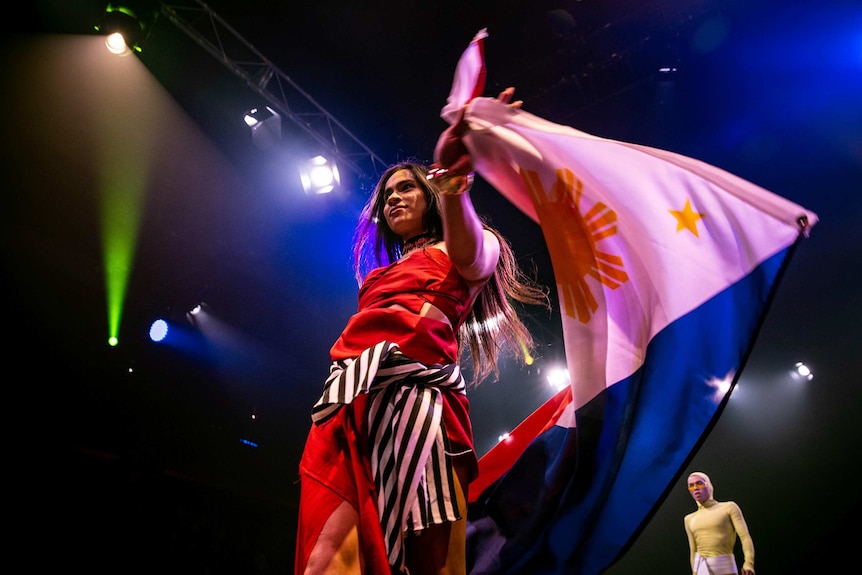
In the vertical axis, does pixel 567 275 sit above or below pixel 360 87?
below

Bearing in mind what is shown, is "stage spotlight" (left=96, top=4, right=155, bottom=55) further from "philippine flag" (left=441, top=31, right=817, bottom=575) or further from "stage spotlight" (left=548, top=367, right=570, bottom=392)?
"stage spotlight" (left=548, top=367, right=570, bottom=392)

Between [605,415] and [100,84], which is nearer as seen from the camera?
[605,415]

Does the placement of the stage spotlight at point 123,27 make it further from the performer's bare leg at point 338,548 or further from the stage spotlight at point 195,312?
the performer's bare leg at point 338,548

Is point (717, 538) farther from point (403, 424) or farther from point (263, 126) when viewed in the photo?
point (263, 126)

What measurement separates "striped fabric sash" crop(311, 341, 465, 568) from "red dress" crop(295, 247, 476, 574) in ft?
0.11

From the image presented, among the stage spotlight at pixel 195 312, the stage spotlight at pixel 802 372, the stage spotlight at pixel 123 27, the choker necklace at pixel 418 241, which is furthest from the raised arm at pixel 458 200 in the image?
the stage spotlight at pixel 802 372

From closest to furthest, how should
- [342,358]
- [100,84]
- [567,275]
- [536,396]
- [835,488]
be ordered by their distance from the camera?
[342,358], [567,275], [100,84], [835,488], [536,396]

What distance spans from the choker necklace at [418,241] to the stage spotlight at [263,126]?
444 cm

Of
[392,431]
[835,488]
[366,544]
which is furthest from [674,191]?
[835,488]

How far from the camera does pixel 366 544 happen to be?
3.64ft

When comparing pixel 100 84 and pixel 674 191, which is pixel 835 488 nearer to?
pixel 674 191

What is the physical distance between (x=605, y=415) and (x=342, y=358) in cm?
71

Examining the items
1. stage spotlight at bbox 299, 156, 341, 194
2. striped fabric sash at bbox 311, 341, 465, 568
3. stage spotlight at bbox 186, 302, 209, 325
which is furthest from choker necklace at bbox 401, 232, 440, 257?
stage spotlight at bbox 186, 302, 209, 325

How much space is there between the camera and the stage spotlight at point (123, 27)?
4527mm
